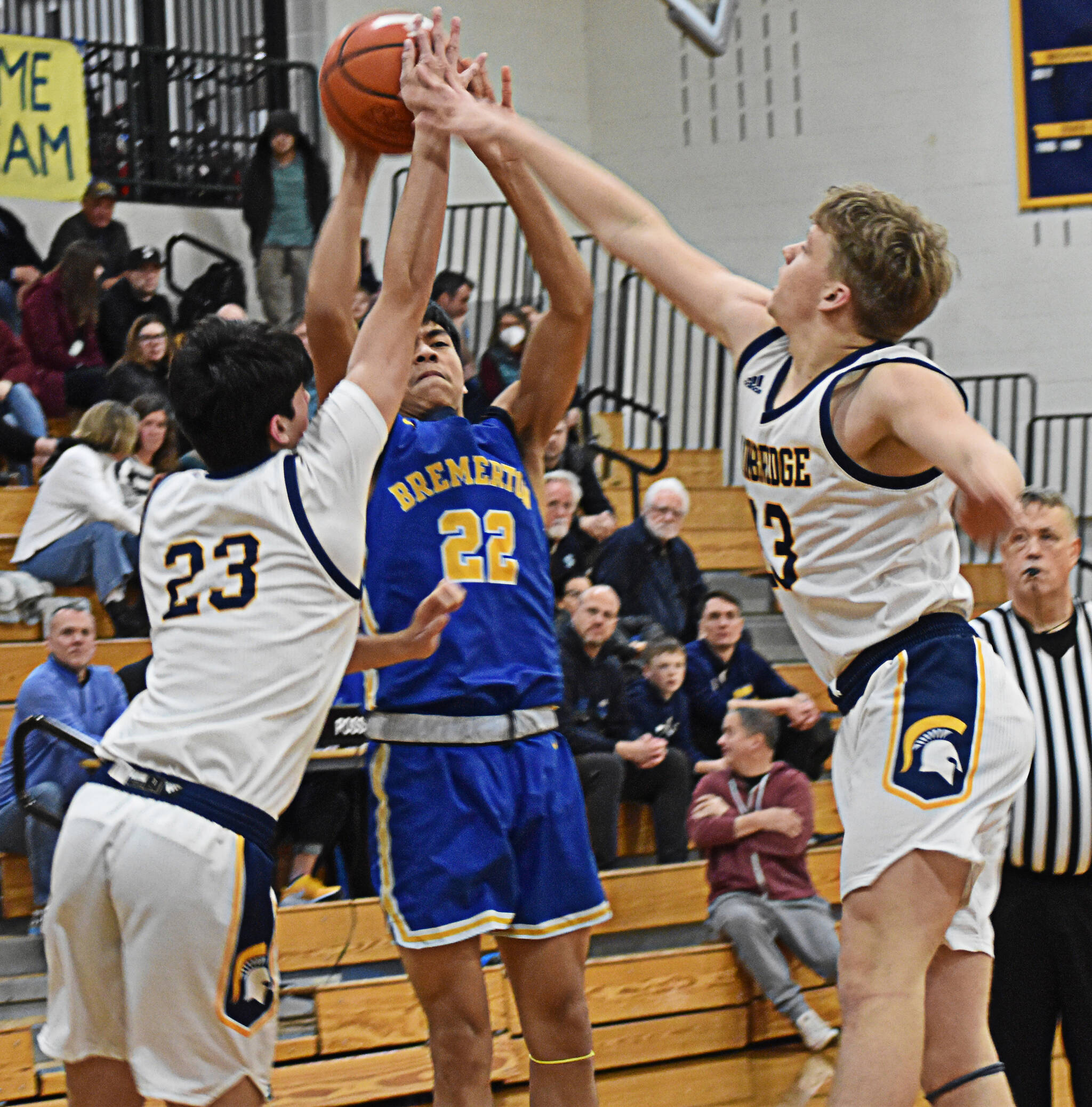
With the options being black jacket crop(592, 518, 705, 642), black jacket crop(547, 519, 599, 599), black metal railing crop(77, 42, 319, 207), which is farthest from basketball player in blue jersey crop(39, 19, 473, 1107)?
black metal railing crop(77, 42, 319, 207)

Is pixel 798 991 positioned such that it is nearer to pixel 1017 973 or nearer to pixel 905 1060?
pixel 1017 973

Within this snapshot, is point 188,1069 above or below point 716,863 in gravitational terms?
above

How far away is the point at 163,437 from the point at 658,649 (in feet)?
8.61

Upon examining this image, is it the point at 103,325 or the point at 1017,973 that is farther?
the point at 103,325

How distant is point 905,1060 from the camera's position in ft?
8.13

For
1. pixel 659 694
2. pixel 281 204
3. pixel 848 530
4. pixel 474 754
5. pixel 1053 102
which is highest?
pixel 1053 102

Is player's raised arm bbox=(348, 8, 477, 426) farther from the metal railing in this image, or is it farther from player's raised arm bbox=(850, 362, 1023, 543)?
the metal railing

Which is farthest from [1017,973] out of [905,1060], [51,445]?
[51,445]

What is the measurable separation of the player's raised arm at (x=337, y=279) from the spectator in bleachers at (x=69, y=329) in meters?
5.24

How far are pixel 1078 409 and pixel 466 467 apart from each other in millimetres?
8300

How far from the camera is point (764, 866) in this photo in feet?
19.6

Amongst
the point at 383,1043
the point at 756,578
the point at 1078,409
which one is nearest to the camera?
the point at 383,1043

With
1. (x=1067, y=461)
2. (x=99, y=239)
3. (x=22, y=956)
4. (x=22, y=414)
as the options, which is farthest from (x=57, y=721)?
(x=1067, y=461)

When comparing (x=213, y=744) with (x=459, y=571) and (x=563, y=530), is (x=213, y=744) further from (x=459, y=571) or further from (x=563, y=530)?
(x=563, y=530)
